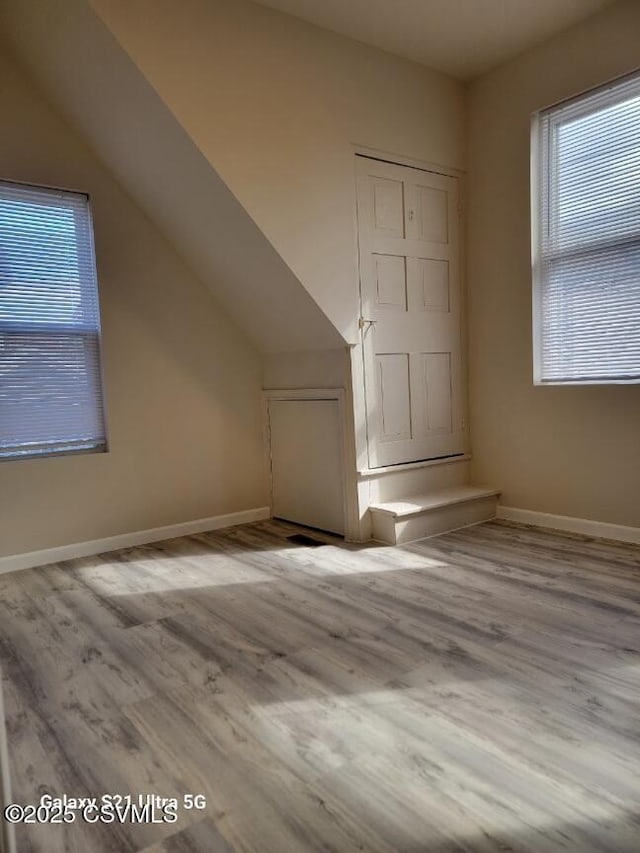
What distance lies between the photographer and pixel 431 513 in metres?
3.38

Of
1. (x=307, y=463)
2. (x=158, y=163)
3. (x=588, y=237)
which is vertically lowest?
(x=307, y=463)

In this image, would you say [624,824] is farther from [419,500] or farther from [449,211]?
[449,211]

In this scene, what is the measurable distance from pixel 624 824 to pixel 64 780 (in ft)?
4.31

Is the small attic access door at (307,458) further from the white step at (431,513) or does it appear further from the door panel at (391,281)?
the door panel at (391,281)

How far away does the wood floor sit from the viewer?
4.01 feet

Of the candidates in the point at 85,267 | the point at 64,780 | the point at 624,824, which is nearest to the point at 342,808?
the point at 624,824

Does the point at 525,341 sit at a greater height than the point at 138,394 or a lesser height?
greater

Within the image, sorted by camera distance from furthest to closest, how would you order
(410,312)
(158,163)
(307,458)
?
(307,458) → (410,312) → (158,163)

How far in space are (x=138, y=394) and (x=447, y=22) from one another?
2771mm

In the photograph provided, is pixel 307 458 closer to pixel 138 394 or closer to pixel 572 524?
pixel 138 394

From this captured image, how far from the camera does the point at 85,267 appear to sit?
328 cm

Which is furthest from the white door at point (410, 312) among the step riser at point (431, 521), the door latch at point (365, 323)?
the step riser at point (431, 521)

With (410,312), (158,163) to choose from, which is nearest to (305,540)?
(410,312)

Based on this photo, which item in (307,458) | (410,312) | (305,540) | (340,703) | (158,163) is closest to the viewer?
(340,703)
